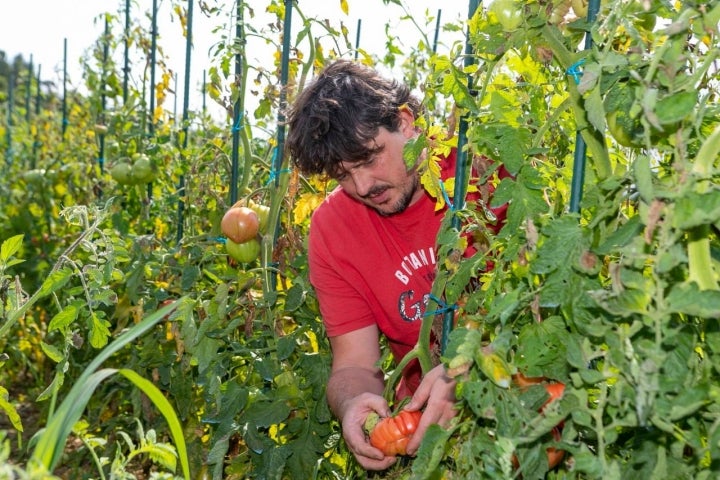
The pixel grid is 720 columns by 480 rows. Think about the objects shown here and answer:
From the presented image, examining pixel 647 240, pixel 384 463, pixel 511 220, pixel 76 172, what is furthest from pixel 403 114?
pixel 76 172

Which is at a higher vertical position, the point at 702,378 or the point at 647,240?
the point at 647,240

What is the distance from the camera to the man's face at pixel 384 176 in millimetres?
1989

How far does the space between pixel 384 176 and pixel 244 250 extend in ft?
1.55

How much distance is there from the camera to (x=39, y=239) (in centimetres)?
395

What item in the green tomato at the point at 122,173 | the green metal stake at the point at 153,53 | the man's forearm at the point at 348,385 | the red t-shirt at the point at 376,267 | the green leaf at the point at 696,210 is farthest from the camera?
the green metal stake at the point at 153,53

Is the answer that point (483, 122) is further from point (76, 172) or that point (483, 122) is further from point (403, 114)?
point (76, 172)

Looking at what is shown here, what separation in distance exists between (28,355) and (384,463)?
2617mm

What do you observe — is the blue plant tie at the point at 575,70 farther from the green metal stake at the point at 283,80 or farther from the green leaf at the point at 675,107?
the green metal stake at the point at 283,80

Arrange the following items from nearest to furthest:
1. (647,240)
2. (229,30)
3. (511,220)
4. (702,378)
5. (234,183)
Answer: (647,240), (702,378), (511,220), (229,30), (234,183)

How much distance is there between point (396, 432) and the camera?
57.6 inches

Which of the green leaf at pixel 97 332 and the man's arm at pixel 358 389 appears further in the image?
the man's arm at pixel 358 389

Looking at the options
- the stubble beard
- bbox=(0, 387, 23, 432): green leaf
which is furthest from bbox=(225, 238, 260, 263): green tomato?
bbox=(0, 387, 23, 432): green leaf

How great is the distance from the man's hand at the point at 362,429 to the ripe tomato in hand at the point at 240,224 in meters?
0.60

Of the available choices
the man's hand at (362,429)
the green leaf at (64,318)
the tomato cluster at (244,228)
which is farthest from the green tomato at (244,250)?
the green leaf at (64,318)
